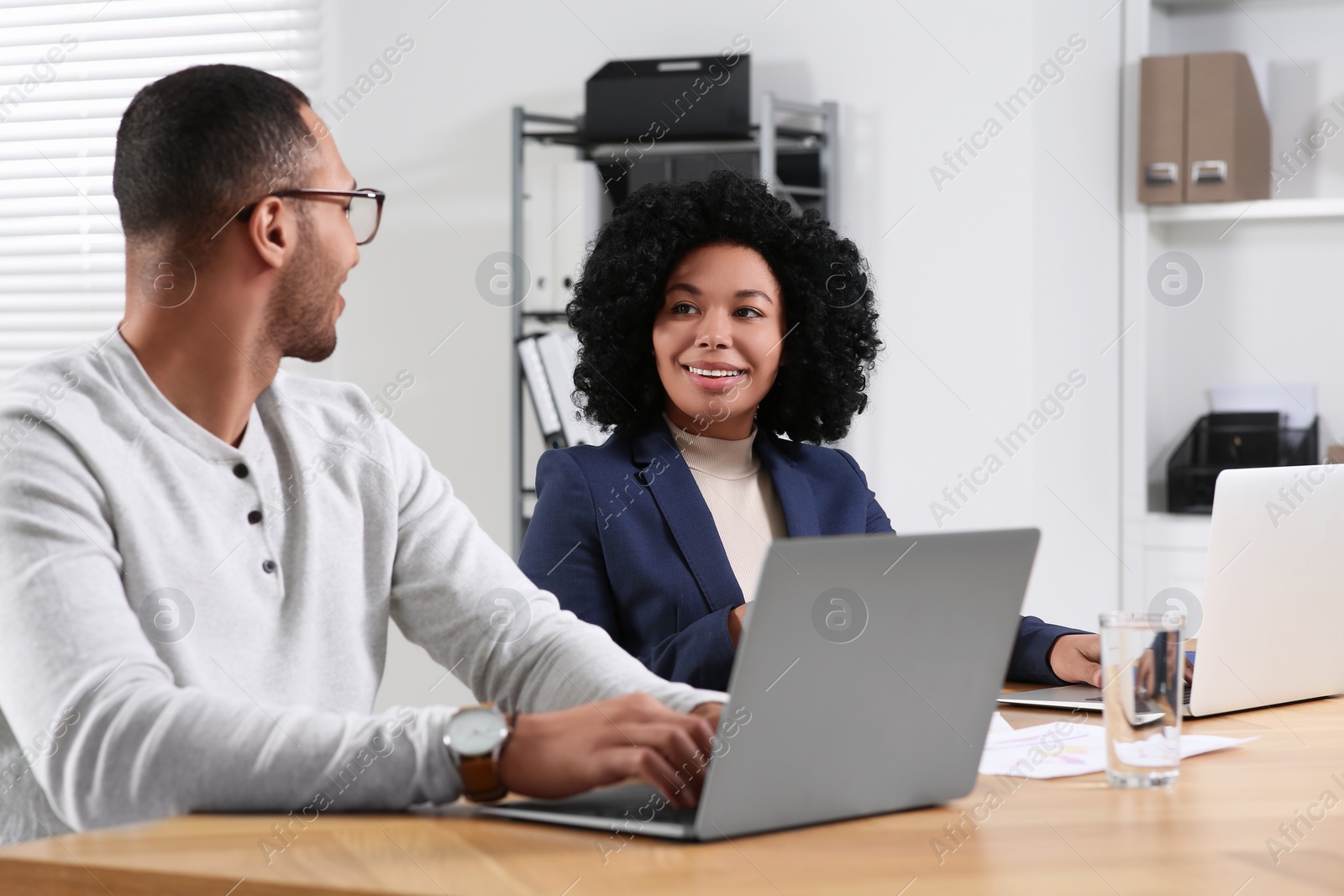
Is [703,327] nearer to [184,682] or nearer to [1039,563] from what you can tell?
[184,682]

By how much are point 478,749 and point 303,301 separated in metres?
0.60

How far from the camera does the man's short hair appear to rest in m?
1.33

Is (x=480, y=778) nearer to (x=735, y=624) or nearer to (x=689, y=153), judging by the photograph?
(x=735, y=624)

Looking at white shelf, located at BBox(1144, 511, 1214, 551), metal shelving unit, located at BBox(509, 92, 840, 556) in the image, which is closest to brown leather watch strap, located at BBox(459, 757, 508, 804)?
metal shelving unit, located at BBox(509, 92, 840, 556)

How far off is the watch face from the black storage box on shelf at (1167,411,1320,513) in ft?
8.68

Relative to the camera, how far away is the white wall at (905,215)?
10.0 feet

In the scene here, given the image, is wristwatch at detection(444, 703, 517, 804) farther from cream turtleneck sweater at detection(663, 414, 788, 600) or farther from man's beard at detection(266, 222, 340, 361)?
cream turtleneck sweater at detection(663, 414, 788, 600)

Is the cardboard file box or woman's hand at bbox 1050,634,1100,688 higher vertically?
the cardboard file box

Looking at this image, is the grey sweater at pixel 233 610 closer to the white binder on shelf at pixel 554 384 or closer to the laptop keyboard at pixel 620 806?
the laptop keyboard at pixel 620 806

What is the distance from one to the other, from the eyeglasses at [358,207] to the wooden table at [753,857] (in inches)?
25.4

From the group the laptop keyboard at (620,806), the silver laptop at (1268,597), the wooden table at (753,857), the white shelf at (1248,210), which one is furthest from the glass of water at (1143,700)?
the white shelf at (1248,210)

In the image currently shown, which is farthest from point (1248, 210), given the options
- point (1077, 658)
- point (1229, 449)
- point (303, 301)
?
point (303, 301)

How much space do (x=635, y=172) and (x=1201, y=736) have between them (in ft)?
7.07

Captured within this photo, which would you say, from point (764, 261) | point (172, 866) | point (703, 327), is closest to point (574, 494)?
point (703, 327)
